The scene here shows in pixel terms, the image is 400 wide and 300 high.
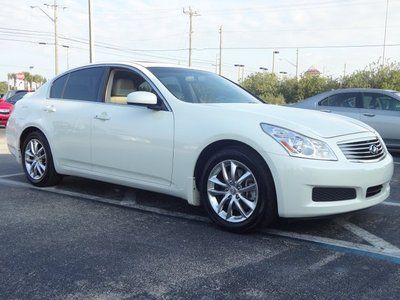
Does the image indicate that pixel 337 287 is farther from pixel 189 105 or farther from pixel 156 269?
pixel 189 105

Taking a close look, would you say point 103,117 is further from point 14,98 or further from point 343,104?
point 14,98

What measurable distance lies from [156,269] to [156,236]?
2.52 feet

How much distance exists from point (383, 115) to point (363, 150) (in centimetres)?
618

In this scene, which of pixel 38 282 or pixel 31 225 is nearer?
pixel 38 282

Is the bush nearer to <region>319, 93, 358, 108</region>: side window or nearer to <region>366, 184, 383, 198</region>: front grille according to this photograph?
<region>319, 93, 358, 108</region>: side window

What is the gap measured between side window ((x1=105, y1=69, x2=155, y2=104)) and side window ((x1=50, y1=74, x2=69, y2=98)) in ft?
2.92

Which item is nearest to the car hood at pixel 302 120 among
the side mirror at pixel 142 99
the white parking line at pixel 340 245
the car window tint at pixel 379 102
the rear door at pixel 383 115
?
the side mirror at pixel 142 99

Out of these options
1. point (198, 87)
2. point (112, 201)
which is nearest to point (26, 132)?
point (112, 201)

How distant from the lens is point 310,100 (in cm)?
1112

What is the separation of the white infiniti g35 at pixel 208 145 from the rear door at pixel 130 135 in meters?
0.01

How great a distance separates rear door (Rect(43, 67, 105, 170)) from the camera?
5.55 m

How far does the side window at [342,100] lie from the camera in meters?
10.5

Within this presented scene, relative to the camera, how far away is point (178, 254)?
3787 mm

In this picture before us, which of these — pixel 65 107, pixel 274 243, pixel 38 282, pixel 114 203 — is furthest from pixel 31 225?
pixel 274 243
